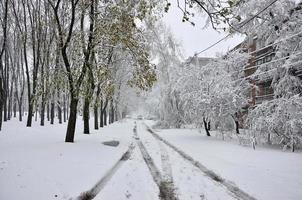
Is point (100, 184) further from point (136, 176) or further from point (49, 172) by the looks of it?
point (49, 172)

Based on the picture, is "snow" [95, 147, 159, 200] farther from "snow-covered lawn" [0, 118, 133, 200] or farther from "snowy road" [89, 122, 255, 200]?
"snow-covered lawn" [0, 118, 133, 200]

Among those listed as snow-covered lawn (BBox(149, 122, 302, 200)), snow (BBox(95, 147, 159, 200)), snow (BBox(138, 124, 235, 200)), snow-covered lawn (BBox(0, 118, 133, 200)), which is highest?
snow-covered lawn (BBox(0, 118, 133, 200))

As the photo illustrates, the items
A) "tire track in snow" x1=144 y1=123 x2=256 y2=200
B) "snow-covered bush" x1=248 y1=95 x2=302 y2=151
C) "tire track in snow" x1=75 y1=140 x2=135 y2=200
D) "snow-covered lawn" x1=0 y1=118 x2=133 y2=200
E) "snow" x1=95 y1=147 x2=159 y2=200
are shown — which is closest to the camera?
"snow-covered lawn" x1=0 y1=118 x2=133 y2=200

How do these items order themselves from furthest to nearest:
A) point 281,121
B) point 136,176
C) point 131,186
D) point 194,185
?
point 281,121 → point 136,176 → point 194,185 → point 131,186

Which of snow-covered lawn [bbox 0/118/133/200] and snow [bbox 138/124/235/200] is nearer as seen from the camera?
snow-covered lawn [bbox 0/118/133/200]

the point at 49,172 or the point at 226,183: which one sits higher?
the point at 49,172

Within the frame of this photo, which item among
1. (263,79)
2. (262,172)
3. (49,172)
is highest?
(263,79)

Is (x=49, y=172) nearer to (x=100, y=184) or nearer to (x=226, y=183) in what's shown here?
(x=100, y=184)

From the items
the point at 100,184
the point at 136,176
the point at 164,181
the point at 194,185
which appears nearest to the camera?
the point at 100,184

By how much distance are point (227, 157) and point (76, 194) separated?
833 cm

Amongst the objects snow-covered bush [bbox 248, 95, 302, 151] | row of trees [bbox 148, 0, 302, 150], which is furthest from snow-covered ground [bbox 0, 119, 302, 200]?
row of trees [bbox 148, 0, 302, 150]

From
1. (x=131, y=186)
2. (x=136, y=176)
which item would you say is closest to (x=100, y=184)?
(x=131, y=186)

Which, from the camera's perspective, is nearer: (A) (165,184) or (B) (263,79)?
(A) (165,184)

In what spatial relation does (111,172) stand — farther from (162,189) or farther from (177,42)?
(177,42)
